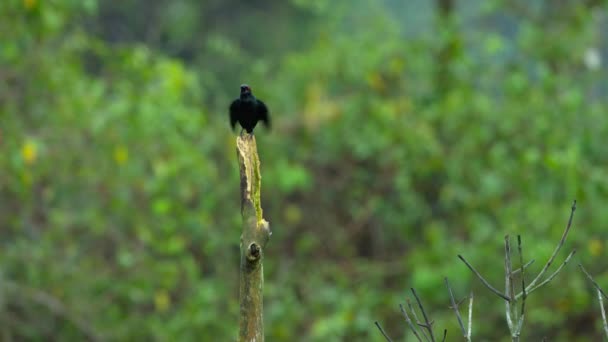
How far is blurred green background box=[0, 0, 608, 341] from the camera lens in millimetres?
8344

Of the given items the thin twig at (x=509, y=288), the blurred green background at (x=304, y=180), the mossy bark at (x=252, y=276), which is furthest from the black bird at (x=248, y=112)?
the blurred green background at (x=304, y=180)

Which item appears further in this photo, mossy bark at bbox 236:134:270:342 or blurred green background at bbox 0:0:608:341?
blurred green background at bbox 0:0:608:341

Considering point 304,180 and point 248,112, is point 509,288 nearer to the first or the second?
point 248,112

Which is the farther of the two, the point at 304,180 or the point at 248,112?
the point at 304,180

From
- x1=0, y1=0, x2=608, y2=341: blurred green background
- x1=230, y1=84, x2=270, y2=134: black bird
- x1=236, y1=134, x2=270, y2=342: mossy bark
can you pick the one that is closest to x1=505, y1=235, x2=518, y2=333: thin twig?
x1=236, y1=134, x2=270, y2=342: mossy bark

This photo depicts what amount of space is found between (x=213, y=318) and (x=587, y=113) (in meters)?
4.35

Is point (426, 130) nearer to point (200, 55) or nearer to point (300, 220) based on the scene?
point (300, 220)

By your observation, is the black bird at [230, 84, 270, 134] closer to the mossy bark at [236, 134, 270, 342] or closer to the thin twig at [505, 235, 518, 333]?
the mossy bark at [236, 134, 270, 342]

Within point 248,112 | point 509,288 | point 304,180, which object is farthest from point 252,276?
point 304,180

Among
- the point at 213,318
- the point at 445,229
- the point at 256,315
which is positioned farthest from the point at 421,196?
the point at 256,315

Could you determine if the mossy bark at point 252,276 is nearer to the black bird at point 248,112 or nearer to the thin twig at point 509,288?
the thin twig at point 509,288

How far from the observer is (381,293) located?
9.54m

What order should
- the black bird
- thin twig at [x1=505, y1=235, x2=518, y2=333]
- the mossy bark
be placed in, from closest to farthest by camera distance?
thin twig at [x1=505, y1=235, x2=518, y2=333], the mossy bark, the black bird

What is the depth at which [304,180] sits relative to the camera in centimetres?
988
